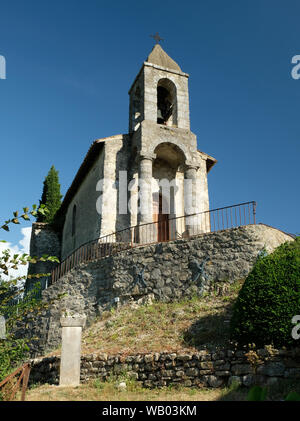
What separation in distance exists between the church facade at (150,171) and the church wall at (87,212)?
0.05 meters

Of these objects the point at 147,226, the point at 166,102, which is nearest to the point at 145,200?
the point at 147,226

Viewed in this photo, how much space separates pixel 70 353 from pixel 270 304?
5.00 meters

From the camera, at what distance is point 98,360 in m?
8.99

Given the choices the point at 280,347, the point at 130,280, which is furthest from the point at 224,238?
the point at 280,347

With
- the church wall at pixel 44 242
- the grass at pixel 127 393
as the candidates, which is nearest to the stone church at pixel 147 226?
the church wall at pixel 44 242

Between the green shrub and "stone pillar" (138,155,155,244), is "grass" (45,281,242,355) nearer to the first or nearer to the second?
the green shrub

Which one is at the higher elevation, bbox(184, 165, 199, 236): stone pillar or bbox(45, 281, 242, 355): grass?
bbox(184, 165, 199, 236): stone pillar

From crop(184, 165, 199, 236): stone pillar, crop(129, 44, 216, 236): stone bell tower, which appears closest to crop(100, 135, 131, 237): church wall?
crop(129, 44, 216, 236): stone bell tower

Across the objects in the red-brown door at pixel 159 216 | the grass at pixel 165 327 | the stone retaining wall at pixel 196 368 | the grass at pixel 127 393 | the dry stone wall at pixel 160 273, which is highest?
the red-brown door at pixel 159 216

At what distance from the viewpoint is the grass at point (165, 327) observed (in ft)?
29.3

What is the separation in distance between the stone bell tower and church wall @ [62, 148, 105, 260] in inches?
85.1

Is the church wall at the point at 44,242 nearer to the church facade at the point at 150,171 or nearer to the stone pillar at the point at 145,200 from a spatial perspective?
the church facade at the point at 150,171

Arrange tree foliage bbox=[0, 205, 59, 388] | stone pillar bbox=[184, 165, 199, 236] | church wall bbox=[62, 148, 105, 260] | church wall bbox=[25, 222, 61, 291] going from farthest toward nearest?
church wall bbox=[25, 222, 61, 291] → church wall bbox=[62, 148, 105, 260] → stone pillar bbox=[184, 165, 199, 236] → tree foliage bbox=[0, 205, 59, 388]

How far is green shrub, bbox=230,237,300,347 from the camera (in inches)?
Answer: 280
